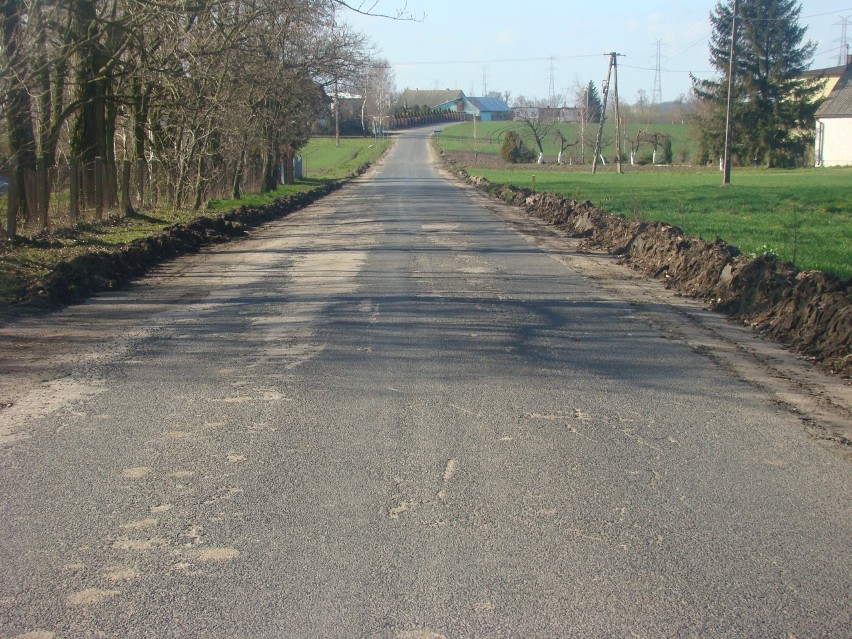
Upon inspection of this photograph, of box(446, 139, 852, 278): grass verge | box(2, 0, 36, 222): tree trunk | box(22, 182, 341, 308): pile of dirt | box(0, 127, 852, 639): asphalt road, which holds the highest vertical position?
box(2, 0, 36, 222): tree trunk

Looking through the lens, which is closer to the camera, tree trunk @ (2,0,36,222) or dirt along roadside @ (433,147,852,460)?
dirt along roadside @ (433,147,852,460)

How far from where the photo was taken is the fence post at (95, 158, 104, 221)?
2333 centimetres

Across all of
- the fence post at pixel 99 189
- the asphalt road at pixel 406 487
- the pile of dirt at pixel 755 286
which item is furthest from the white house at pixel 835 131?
the asphalt road at pixel 406 487

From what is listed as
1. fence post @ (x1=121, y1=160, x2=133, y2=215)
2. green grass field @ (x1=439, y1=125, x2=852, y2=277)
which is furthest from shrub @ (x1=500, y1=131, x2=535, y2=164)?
fence post @ (x1=121, y1=160, x2=133, y2=215)

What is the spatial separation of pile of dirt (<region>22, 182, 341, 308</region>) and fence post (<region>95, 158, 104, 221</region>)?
3.12 metres

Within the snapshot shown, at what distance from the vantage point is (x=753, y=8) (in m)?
78.6

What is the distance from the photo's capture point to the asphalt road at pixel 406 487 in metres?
4.07

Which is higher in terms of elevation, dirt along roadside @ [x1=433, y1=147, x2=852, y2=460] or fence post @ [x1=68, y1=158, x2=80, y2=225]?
fence post @ [x1=68, y1=158, x2=80, y2=225]

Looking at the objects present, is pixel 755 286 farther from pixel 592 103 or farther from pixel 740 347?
pixel 592 103

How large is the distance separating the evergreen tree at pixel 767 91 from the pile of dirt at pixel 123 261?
205 feet

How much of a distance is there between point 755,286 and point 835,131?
75.0 metres

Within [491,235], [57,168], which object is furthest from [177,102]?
[491,235]

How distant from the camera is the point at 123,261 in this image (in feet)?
49.6

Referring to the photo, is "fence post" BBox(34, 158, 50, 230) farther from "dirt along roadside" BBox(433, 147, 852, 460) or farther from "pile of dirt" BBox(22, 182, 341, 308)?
"dirt along roadside" BBox(433, 147, 852, 460)
